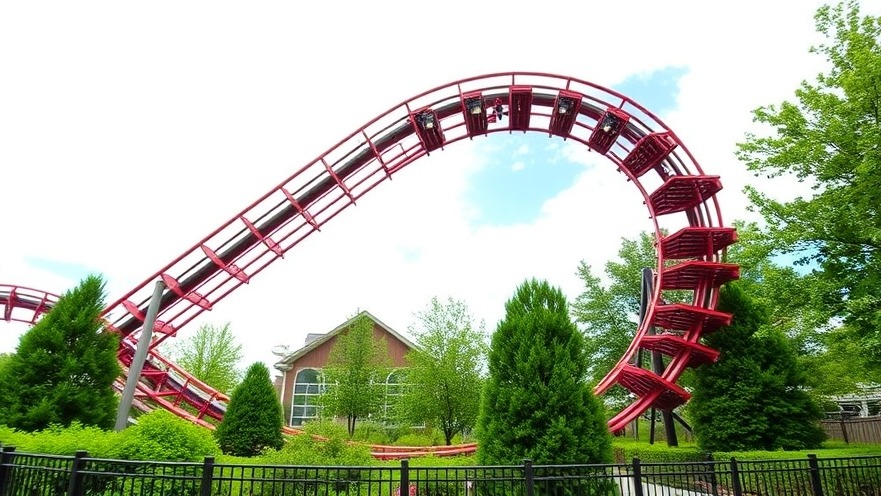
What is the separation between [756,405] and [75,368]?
16871 millimetres

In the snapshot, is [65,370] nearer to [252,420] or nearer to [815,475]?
[252,420]

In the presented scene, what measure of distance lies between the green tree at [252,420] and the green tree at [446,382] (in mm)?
6446

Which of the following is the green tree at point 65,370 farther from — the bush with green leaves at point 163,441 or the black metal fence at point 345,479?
the black metal fence at point 345,479

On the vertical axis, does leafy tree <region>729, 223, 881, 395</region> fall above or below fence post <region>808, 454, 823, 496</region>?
above

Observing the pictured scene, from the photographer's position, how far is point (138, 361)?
1469 cm

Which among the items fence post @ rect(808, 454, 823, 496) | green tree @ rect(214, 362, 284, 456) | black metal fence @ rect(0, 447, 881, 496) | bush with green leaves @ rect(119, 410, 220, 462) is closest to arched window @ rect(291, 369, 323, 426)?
green tree @ rect(214, 362, 284, 456)

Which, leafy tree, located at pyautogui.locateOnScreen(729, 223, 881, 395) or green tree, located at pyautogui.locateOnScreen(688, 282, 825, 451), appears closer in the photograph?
leafy tree, located at pyautogui.locateOnScreen(729, 223, 881, 395)

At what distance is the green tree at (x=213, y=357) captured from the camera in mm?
30594

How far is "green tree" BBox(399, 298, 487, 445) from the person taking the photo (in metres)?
20.5

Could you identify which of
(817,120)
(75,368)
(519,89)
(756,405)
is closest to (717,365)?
(756,405)

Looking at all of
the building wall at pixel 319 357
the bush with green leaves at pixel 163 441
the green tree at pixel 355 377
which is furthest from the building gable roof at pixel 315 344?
the bush with green leaves at pixel 163 441

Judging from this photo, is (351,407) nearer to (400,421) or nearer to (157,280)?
(400,421)

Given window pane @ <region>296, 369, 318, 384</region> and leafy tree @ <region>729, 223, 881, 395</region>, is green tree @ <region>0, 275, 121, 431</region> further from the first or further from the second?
window pane @ <region>296, 369, 318, 384</region>

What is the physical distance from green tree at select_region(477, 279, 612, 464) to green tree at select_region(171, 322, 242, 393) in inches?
1034
